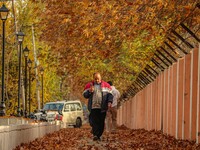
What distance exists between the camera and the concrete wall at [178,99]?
13.6 meters

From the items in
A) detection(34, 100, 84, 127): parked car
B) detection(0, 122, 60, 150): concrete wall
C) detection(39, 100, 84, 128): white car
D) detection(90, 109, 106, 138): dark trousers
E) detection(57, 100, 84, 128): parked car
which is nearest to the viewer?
detection(0, 122, 60, 150): concrete wall

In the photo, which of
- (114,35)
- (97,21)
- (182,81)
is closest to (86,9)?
(97,21)

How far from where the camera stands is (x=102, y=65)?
140 feet

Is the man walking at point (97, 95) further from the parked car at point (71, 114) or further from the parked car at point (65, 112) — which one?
the parked car at point (71, 114)

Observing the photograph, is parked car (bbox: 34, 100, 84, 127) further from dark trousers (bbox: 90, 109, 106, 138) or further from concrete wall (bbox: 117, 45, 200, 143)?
dark trousers (bbox: 90, 109, 106, 138)

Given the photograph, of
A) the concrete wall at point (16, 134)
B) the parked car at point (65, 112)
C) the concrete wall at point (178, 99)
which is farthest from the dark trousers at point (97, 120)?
the parked car at point (65, 112)

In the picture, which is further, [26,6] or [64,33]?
[26,6]

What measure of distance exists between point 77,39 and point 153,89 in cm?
339

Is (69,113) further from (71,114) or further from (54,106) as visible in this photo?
(54,106)

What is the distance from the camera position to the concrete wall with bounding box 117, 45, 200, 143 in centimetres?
1355

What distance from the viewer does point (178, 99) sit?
15797mm

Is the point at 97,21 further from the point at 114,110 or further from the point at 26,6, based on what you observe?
the point at 26,6

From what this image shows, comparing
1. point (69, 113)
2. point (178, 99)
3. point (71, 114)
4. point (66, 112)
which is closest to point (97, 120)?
point (178, 99)

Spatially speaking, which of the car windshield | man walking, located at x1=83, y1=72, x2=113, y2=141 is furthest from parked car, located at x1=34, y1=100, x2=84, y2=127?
man walking, located at x1=83, y1=72, x2=113, y2=141
